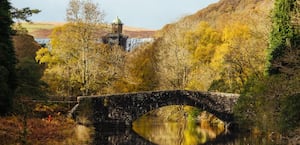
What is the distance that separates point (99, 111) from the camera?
33500mm

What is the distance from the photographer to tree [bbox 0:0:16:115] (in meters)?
20.8

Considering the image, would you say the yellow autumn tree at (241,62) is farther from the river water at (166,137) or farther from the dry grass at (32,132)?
the dry grass at (32,132)

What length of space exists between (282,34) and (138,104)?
11.8 m

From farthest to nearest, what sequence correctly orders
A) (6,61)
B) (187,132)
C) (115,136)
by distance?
(187,132) → (115,136) → (6,61)

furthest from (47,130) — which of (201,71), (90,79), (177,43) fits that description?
(177,43)

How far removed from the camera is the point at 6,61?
23.1 m

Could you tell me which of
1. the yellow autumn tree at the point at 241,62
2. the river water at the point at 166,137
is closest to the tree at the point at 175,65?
the yellow autumn tree at the point at 241,62

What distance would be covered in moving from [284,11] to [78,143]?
12.5 meters

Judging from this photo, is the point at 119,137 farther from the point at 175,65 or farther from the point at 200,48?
the point at 200,48

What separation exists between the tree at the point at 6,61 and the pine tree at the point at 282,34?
12.6 meters

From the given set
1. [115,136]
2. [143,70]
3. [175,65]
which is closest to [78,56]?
[115,136]

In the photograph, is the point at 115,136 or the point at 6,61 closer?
the point at 6,61

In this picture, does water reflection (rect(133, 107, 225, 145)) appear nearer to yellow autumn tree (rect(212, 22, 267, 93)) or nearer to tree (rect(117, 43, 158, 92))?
yellow autumn tree (rect(212, 22, 267, 93))

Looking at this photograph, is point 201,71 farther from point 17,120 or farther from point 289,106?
point 17,120
